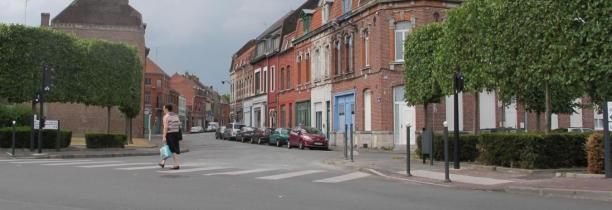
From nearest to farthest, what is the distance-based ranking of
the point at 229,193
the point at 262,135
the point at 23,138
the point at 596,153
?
the point at 229,193
the point at 596,153
the point at 23,138
the point at 262,135

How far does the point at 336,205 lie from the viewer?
32.2ft

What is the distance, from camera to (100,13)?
5569cm

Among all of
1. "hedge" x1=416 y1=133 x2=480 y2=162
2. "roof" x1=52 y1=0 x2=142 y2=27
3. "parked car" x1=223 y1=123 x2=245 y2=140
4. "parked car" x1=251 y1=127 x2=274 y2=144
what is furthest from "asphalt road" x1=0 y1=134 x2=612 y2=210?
"roof" x1=52 y1=0 x2=142 y2=27

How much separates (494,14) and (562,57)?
284 cm

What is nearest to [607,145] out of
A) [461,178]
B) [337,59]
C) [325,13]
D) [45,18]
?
[461,178]

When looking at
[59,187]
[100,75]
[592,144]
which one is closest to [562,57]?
[592,144]

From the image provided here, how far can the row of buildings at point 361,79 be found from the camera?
111ft

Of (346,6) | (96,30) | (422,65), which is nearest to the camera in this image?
(422,65)

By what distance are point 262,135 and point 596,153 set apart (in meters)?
30.2

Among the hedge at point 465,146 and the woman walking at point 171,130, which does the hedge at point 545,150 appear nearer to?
the hedge at point 465,146

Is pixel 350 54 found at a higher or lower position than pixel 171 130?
higher

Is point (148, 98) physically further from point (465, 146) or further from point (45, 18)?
point (465, 146)

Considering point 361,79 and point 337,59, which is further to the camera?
point 337,59

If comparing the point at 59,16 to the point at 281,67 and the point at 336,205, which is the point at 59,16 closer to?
the point at 281,67
